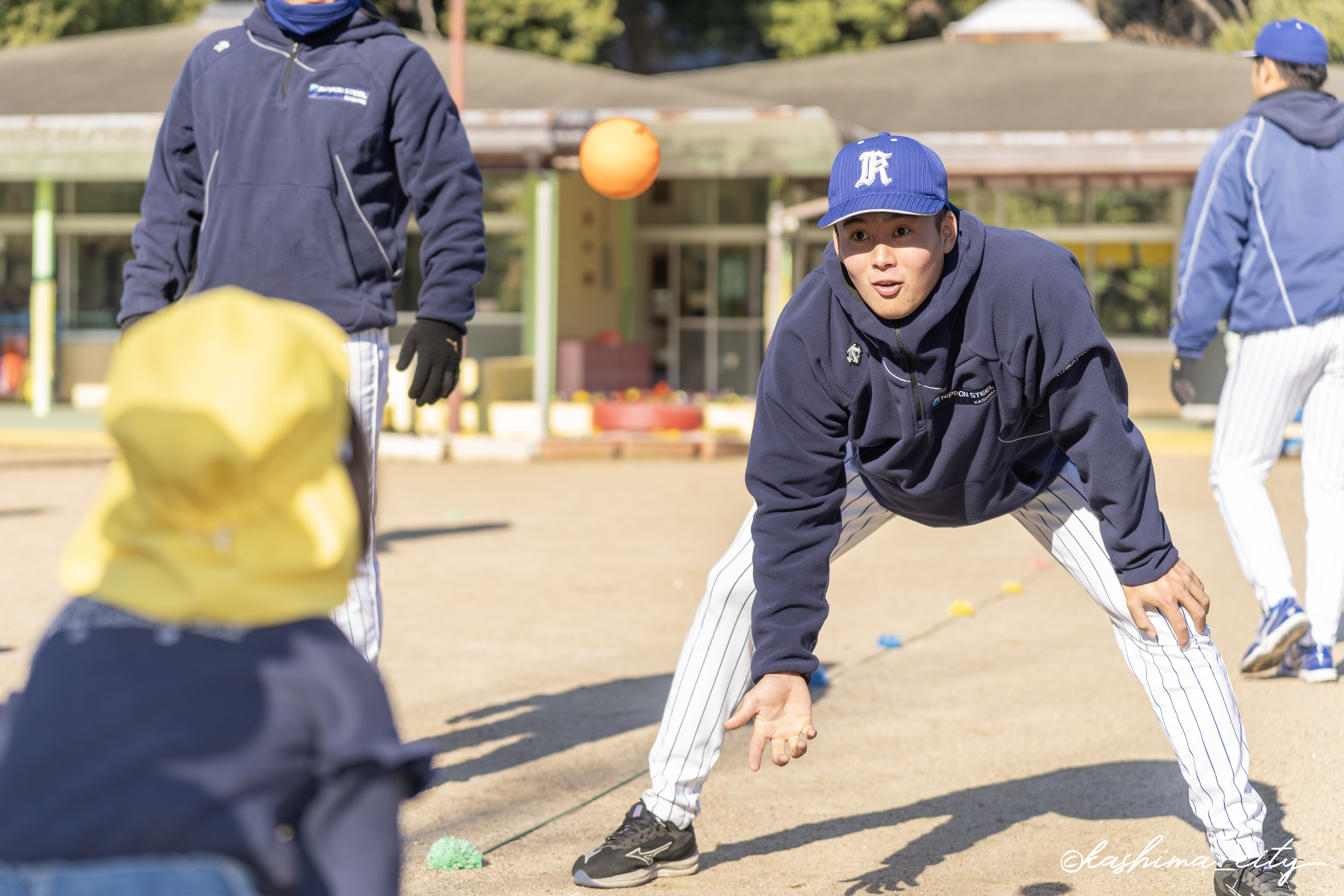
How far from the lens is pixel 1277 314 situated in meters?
5.27

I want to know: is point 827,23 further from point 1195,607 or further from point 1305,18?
point 1195,607

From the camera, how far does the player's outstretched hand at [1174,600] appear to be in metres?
3.14

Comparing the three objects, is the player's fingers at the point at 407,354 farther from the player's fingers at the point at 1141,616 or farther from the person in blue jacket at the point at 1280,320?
the person in blue jacket at the point at 1280,320

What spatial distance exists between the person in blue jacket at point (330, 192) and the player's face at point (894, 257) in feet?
3.68

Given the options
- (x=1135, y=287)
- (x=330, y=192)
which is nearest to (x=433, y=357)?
(x=330, y=192)

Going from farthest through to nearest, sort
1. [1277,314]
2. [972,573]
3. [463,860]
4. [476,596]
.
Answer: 1. [972,573]
2. [476,596]
3. [1277,314]
4. [463,860]

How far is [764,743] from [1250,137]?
3.48m

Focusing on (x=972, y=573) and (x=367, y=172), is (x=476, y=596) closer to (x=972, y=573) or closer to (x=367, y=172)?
(x=972, y=573)

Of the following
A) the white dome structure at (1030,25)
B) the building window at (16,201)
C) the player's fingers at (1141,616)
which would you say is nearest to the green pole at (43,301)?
the building window at (16,201)

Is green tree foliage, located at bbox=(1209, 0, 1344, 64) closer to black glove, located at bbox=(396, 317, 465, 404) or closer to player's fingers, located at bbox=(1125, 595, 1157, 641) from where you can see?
black glove, located at bbox=(396, 317, 465, 404)

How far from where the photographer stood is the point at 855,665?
575cm

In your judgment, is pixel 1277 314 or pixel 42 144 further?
pixel 42 144

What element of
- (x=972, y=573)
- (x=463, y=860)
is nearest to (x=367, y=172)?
(x=463, y=860)

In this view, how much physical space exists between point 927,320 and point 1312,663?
2.92 metres
